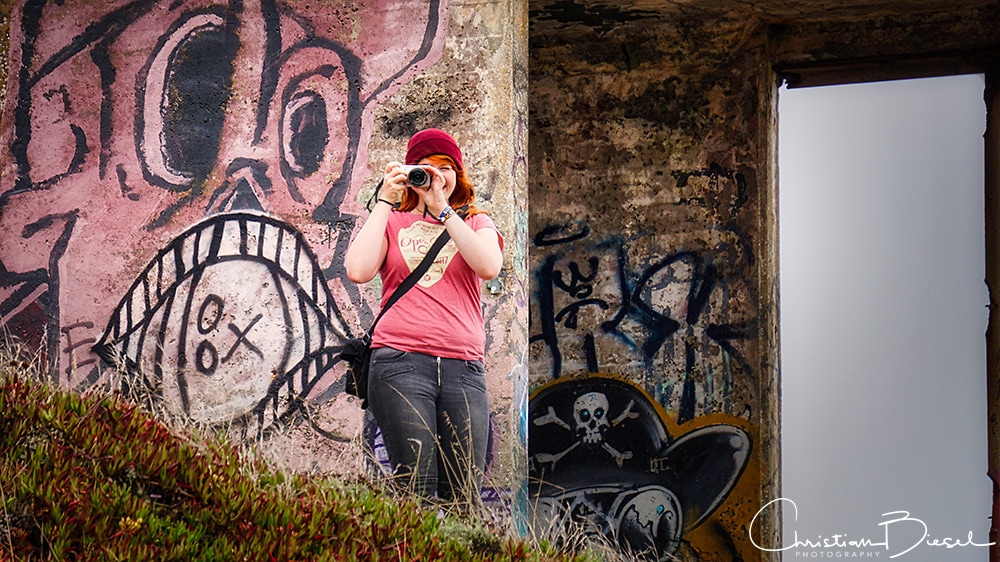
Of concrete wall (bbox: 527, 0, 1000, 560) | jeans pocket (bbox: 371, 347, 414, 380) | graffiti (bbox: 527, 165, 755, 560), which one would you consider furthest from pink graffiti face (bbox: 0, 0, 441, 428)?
graffiti (bbox: 527, 165, 755, 560)

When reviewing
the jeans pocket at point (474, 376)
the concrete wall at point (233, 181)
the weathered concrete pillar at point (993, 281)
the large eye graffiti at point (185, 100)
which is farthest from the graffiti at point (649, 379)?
the jeans pocket at point (474, 376)

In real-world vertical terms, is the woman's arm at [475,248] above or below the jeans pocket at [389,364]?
above

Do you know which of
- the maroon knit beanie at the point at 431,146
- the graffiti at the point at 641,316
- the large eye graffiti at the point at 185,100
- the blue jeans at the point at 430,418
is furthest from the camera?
the graffiti at the point at 641,316

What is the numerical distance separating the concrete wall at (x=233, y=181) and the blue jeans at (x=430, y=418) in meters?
1.24

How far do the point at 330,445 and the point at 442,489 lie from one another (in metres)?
1.50

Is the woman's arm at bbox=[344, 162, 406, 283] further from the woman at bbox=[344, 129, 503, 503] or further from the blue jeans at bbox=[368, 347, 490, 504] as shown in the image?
the blue jeans at bbox=[368, 347, 490, 504]

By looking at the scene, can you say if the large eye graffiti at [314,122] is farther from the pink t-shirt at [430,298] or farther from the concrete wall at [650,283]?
the concrete wall at [650,283]

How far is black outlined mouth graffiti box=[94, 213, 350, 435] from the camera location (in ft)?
19.7

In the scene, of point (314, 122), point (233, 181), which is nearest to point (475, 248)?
point (314, 122)

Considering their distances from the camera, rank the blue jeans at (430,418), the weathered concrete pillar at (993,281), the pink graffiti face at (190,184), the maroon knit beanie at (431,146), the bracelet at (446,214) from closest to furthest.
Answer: the blue jeans at (430,418) < the bracelet at (446,214) < the maroon knit beanie at (431,146) < the pink graffiti face at (190,184) < the weathered concrete pillar at (993,281)

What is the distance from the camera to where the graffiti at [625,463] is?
7633mm

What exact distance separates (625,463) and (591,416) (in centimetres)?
38

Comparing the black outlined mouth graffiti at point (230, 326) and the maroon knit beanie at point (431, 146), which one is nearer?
the maroon knit beanie at point (431, 146)

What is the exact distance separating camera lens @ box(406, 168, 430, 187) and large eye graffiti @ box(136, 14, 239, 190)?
2003mm
